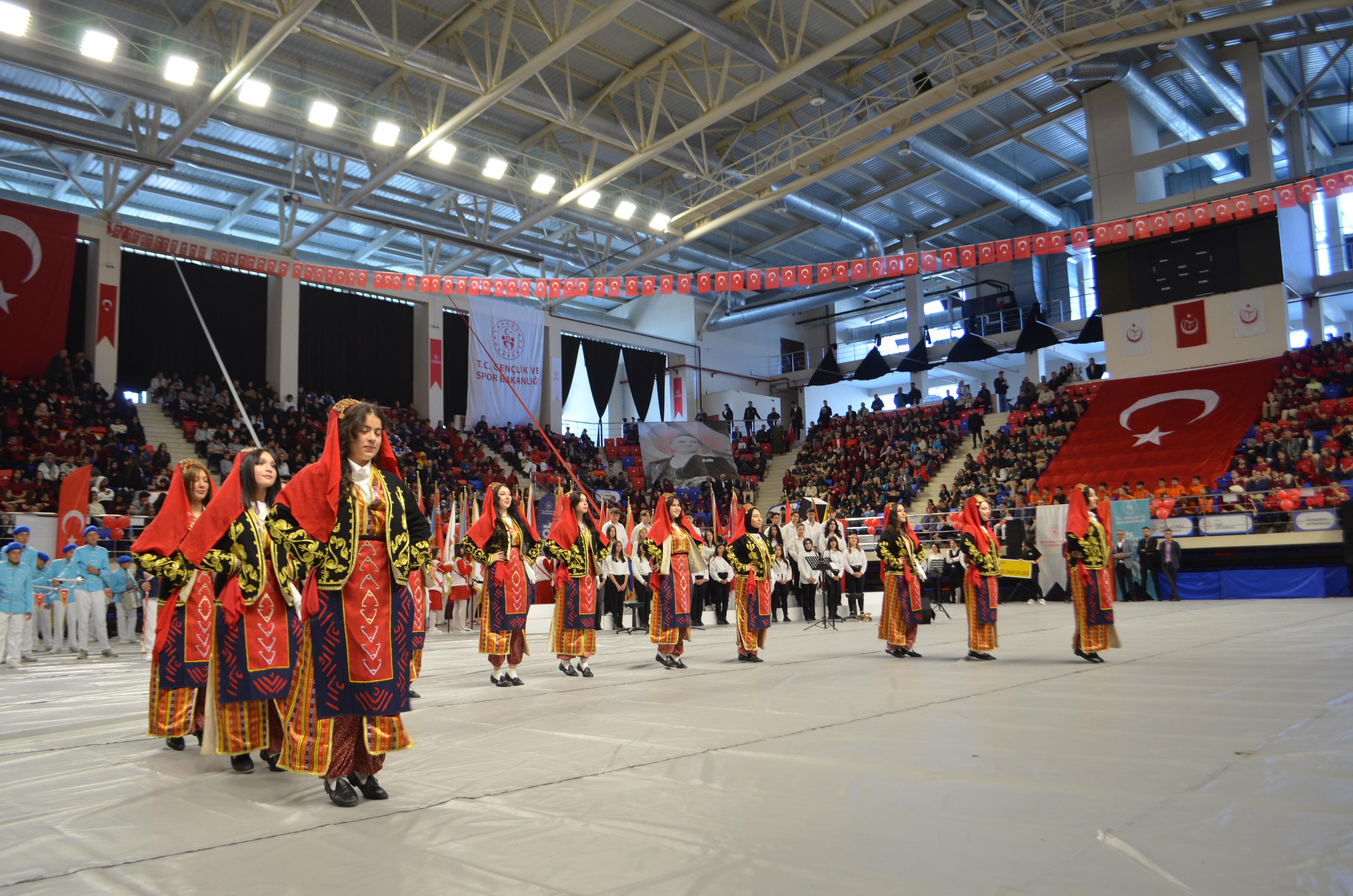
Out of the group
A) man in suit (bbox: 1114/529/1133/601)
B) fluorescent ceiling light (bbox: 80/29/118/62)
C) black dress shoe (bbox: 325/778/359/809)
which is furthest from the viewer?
man in suit (bbox: 1114/529/1133/601)

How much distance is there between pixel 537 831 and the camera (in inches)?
123

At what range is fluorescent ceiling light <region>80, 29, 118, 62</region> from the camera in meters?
13.7

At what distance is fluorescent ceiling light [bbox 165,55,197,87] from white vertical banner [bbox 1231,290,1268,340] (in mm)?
22280

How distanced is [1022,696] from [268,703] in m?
4.48

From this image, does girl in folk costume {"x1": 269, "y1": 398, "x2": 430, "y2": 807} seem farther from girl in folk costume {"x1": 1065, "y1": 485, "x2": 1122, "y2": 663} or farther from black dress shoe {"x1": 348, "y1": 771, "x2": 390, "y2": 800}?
girl in folk costume {"x1": 1065, "y1": 485, "x2": 1122, "y2": 663}

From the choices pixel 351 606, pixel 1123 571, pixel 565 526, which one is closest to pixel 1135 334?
pixel 1123 571

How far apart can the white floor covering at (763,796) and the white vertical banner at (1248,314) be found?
17.6 metres

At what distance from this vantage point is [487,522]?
24.7 ft

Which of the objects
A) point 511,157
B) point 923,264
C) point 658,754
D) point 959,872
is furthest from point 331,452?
point 511,157

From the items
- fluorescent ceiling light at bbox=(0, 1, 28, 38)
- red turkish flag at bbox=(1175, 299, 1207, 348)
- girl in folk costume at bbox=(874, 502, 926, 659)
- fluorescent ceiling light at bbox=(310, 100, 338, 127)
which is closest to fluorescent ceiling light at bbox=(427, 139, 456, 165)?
fluorescent ceiling light at bbox=(310, 100, 338, 127)

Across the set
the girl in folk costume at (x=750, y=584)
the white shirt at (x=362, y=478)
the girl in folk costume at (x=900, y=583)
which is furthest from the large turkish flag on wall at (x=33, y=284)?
the white shirt at (x=362, y=478)

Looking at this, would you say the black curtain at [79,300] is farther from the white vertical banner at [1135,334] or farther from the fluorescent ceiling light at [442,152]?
the white vertical banner at [1135,334]

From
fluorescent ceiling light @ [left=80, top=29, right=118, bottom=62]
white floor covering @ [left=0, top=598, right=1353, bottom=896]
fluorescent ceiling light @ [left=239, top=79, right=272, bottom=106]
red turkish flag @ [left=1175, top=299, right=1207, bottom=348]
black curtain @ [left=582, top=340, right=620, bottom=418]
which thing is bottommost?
white floor covering @ [left=0, top=598, right=1353, bottom=896]

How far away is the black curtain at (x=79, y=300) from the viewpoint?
69.1 ft
